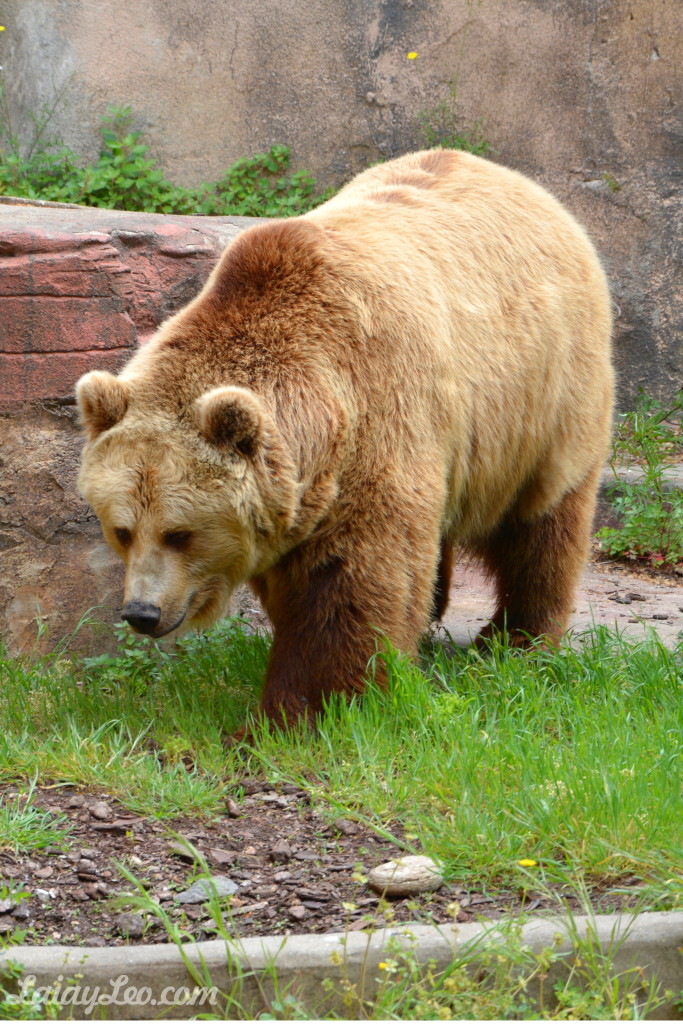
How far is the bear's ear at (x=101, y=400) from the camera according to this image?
3.83 metres

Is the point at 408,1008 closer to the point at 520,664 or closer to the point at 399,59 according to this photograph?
the point at 520,664

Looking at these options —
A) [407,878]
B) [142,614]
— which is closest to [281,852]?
[407,878]

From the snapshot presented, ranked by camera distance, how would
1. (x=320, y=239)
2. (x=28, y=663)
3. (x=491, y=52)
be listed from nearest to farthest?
(x=320, y=239), (x=28, y=663), (x=491, y=52)

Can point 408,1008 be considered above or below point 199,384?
below

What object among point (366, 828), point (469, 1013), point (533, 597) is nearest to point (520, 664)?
point (533, 597)

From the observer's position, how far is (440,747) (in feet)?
12.2

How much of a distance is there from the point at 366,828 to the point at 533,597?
191 cm

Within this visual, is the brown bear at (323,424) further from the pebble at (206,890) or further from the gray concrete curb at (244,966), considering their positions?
the gray concrete curb at (244,966)

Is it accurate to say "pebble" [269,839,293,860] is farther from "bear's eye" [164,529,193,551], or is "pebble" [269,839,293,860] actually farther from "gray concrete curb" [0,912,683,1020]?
"bear's eye" [164,529,193,551]

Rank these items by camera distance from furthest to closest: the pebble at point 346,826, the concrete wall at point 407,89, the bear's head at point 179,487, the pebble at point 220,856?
the concrete wall at point 407,89 → the bear's head at point 179,487 → the pebble at point 346,826 → the pebble at point 220,856

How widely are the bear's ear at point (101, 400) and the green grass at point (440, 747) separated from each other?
1072mm

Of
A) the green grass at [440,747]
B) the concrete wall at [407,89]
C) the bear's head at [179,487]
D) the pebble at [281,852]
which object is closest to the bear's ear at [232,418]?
the bear's head at [179,487]

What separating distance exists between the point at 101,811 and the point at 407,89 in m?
6.94

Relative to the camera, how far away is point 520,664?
4.50 m
